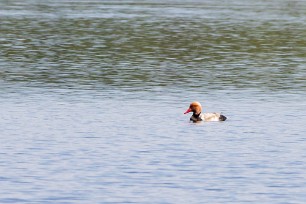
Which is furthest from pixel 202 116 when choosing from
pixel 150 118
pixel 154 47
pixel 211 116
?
pixel 154 47

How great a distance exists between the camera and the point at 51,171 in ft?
86.6

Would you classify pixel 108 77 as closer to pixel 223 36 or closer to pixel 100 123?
pixel 100 123

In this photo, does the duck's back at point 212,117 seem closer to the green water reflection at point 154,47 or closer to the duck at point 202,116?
the duck at point 202,116

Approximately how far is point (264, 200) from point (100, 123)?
11468 millimetres

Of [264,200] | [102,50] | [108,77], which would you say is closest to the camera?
[264,200]

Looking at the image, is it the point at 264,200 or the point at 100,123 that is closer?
the point at 264,200

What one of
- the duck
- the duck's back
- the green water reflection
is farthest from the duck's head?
the green water reflection

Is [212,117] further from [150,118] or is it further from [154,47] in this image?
[154,47]

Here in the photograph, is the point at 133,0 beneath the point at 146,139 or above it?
beneath

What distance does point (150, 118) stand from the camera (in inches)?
1387

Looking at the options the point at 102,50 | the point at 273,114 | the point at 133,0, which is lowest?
the point at 133,0

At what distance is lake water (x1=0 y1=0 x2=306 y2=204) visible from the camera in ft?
81.7

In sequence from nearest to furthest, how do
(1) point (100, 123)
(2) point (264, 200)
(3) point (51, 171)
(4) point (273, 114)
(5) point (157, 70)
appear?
(2) point (264, 200)
(3) point (51, 171)
(1) point (100, 123)
(4) point (273, 114)
(5) point (157, 70)

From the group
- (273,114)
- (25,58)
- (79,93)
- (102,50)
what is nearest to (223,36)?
(102,50)
